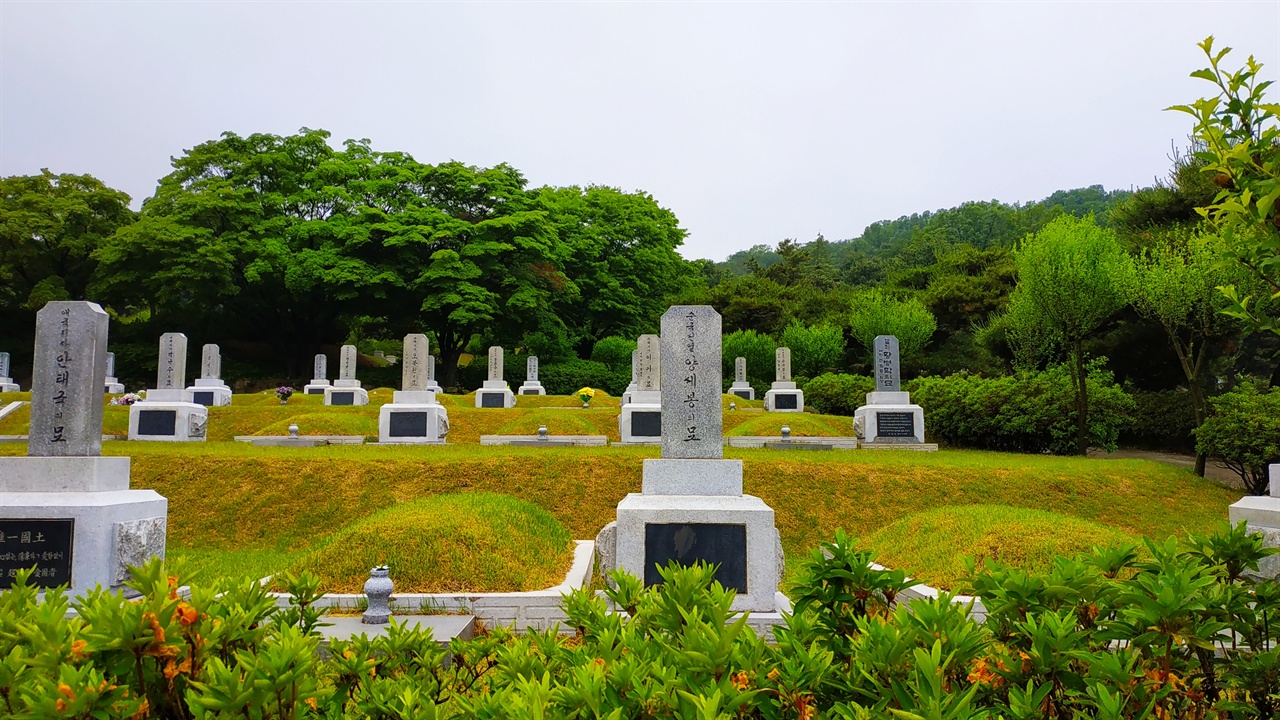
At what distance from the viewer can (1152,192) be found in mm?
19422

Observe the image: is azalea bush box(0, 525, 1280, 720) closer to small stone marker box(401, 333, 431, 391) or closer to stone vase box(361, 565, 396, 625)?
stone vase box(361, 565, 396, 625)

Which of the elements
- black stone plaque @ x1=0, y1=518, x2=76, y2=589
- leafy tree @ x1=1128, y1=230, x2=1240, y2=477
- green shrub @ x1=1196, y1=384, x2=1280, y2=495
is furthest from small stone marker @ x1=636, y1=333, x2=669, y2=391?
black stone plaque @ x1=0, y1=518, x2=76, y2=589

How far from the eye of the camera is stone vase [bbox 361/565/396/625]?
495 cm

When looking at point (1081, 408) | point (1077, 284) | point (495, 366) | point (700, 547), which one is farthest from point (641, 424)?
point (495, 366)

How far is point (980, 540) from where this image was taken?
6.14 metres

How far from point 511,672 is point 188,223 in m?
34.7

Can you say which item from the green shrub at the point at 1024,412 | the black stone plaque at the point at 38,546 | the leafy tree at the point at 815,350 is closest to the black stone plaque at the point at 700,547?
the black stone plaque at the point at 38,546

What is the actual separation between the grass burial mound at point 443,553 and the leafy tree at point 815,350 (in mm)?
26131

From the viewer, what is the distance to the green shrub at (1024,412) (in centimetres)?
1509

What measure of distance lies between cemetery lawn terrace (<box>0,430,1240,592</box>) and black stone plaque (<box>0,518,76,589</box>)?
2491 millimetres

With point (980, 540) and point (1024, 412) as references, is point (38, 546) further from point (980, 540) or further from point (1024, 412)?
point (1024, 412)

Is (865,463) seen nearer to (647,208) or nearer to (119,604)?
(119,604)

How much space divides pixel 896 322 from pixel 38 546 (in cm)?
2841

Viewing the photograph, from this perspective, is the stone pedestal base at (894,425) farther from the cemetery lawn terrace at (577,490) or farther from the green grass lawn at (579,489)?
the cemetery lawn terrace at (577,490)
